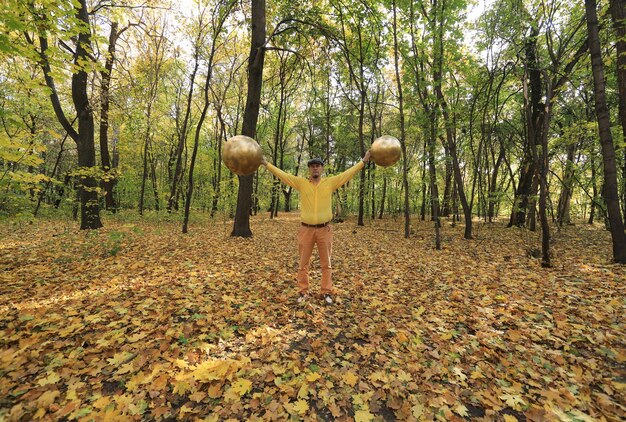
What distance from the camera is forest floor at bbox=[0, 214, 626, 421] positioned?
2.60m

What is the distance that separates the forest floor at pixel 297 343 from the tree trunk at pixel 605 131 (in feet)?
3.56

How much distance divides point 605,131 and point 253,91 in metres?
10.3

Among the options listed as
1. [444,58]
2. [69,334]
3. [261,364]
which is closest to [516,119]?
[444,58]

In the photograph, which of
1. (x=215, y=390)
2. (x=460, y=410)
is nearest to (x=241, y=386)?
(x=215, y=390)

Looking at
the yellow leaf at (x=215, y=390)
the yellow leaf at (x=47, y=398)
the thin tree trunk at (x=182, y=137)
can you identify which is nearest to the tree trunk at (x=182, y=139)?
the thin tree trunk at (x=182, y=137)

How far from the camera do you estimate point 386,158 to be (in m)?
4.23

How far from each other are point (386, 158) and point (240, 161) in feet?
7.35

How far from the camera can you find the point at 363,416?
2525 millimetres

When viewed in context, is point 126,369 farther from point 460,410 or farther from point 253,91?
point 253,91

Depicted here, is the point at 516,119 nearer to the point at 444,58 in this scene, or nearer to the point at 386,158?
the point at 444,58

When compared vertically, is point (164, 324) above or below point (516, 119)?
below

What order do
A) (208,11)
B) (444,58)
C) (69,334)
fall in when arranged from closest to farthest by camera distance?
1. (69,334)
2. (444,58)
3. (208,11)

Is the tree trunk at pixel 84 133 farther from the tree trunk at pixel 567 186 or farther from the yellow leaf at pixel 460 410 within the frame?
the tree trunk at pixel 567 186

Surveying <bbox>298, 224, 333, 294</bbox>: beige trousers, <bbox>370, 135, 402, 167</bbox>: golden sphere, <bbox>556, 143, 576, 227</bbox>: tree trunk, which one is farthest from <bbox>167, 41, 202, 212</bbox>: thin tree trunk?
<bbox>556, 143, 576, 227</bbox>: tree trunk
